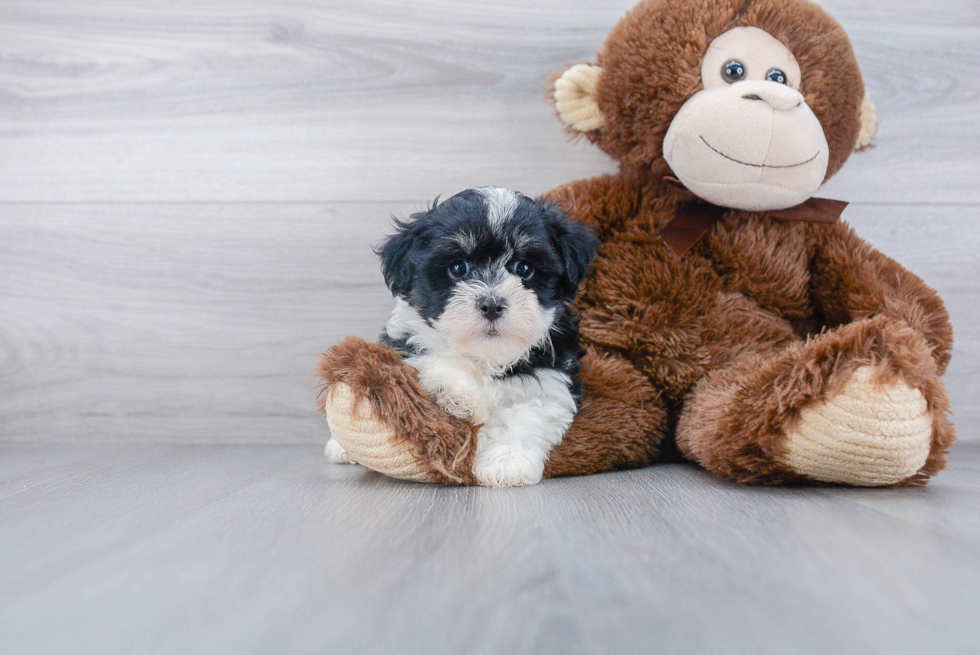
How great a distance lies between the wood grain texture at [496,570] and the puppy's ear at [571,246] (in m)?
0.33

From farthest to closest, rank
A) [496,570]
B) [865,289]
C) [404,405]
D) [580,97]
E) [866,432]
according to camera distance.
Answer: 1. [580,97]
2. [865,289]
3. [404,405]
4. [866,432]
5. [496,570]

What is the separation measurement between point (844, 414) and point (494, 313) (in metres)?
0.50

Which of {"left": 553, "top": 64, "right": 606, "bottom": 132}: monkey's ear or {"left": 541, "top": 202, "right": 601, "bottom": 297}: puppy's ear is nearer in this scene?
{"left": 541, "top": 202, "right": 601, "bottom": 297}: puppy's ear

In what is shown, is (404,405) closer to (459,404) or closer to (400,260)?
(459,404)

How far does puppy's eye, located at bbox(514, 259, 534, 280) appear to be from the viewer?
1.09 meters

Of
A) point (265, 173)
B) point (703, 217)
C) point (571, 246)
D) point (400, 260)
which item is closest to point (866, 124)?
point (703, 217)

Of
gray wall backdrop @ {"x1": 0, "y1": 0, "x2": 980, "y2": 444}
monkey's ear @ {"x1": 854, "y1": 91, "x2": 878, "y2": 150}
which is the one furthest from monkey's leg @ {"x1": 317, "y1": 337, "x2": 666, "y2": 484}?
monkey's ear @ {"x1": 854, "y1": 91, "x2": 878, "y2": 150}

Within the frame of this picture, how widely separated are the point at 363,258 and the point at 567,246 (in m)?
0.68

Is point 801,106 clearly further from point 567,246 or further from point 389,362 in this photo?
point 389,362

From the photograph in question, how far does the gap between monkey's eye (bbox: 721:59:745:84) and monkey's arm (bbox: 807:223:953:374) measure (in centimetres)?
33

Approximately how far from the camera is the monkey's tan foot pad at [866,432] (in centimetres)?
91

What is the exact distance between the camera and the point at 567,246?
3.73 feet

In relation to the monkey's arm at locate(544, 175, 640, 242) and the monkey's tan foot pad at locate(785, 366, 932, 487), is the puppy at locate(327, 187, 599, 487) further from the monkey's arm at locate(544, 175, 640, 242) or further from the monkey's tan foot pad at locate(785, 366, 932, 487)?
the monkey's tan foot pad at locate(785, 366, 932, 487)

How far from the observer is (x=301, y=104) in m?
1.66
